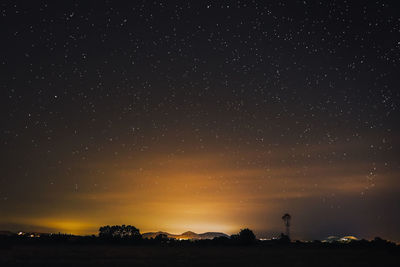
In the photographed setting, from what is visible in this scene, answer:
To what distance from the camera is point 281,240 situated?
6575cm

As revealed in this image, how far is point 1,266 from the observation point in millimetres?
24969

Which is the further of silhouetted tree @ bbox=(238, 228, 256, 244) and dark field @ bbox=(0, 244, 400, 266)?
silhouetted tree @ bbox=(238, 228, 256, 244)

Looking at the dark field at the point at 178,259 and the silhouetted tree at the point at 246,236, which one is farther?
the silhouetted tree at the point at 246,236

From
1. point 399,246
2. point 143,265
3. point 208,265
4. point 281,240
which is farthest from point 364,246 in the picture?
point 143,265

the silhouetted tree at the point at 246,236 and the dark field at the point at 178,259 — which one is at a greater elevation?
the silhouetted tree at the point at 246,236

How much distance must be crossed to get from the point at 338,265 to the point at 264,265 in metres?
4.67

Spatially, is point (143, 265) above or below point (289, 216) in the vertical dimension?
below

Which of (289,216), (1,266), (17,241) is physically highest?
(289,216)

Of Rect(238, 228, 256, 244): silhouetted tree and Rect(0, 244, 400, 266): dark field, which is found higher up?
Rect(238, 228, 256, 244): silhouetted tree

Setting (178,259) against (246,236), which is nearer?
(178,259)

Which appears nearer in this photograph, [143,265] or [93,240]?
[143,265]

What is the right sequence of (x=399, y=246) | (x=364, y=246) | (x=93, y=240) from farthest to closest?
(x=93, y=240), (x=364, y=246), (x=399, y=246)

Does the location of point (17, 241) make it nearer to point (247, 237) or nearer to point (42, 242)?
point (42, 242)

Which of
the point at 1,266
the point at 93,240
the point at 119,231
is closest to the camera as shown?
the point at 1,266
